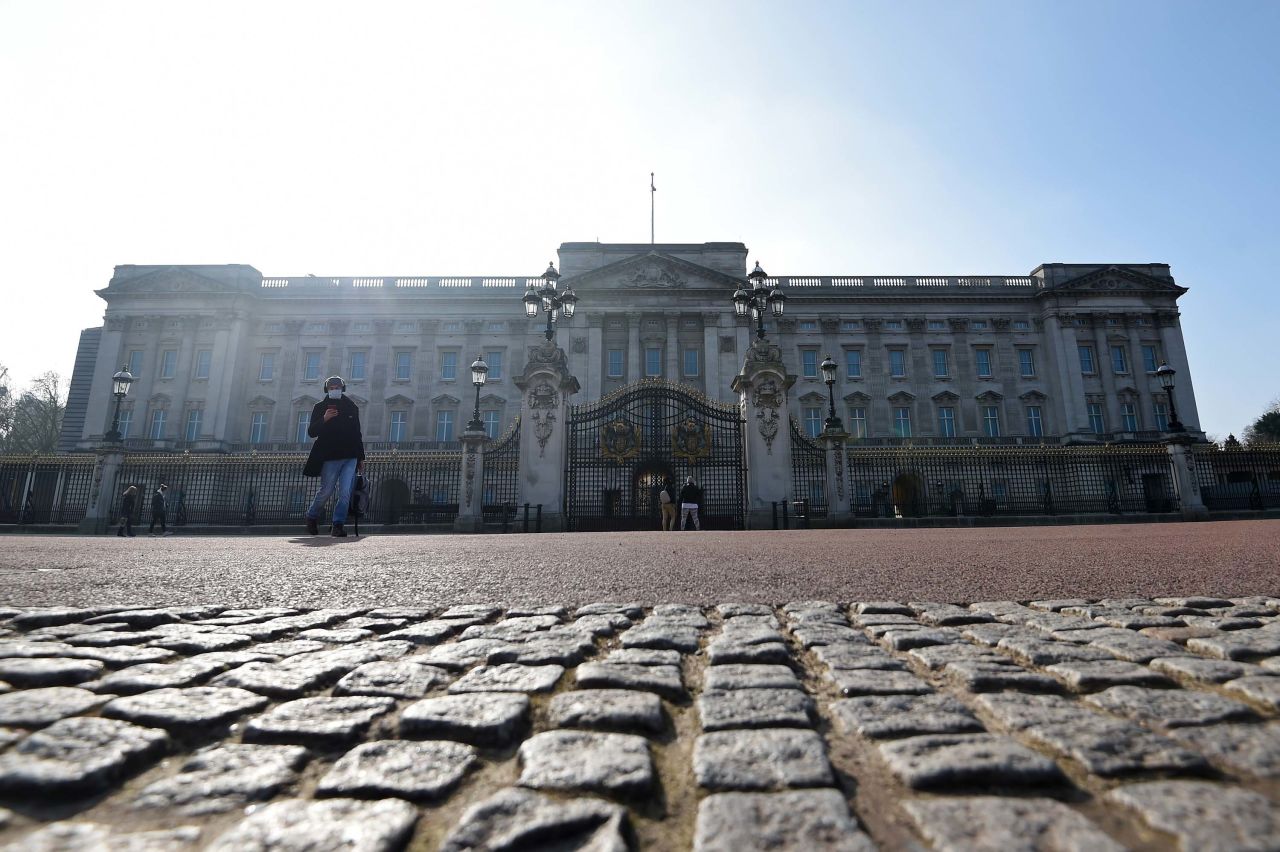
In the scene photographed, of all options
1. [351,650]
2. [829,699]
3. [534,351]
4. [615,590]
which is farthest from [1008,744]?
[534,351]

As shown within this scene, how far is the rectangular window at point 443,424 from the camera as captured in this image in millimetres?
37656

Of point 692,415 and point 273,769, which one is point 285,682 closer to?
point 273,769

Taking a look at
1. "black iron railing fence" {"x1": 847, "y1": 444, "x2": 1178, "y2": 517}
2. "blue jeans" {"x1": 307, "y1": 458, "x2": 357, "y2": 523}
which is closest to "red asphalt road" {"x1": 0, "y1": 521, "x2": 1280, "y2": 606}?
"blue jeans" {"x1": 307, "y1": 458, "x2": 357, "y2": 523}

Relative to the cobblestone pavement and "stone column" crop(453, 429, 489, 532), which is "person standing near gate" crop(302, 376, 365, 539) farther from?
the cobblestone pavement

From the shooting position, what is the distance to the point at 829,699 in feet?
6.48

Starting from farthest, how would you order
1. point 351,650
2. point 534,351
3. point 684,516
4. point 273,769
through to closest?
point 534,351, point 684,516, point 351,650, point 273,769

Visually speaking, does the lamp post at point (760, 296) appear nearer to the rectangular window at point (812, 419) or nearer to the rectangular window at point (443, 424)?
the rectangular window at point (812, 419)

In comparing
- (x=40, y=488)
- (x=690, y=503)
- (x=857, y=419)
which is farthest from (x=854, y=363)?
(x=40, y=488)

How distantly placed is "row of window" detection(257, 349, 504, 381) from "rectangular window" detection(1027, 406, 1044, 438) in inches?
1293

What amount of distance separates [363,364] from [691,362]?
20675 mm

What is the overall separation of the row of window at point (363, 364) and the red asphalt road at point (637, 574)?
32.5 meters

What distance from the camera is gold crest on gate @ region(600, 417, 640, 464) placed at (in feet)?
48.8

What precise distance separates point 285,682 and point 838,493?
14393mm

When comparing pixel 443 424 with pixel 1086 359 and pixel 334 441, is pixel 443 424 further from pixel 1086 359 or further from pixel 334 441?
pixel 1086 359
